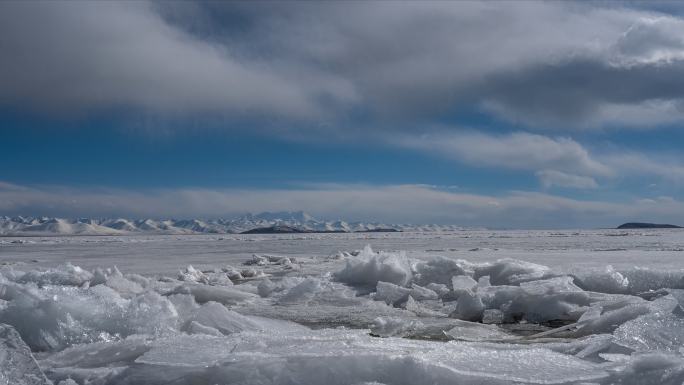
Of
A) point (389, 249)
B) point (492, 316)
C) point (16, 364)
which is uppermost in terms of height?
point (16, 364)

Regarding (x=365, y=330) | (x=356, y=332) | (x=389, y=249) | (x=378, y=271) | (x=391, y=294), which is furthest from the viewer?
(x=389, y=249)

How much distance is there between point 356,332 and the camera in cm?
362

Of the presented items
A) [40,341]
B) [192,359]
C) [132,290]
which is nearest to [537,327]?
[192,359]

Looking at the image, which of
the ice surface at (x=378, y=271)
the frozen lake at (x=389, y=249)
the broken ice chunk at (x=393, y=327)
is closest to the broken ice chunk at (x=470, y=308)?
the broken ice chunk at (x=393, y=327)

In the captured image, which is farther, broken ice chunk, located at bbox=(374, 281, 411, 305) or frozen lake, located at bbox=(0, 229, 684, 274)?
frozen lake, located at bbox=(0, 229, 684, 274)

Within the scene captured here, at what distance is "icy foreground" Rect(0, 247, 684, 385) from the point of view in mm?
2311

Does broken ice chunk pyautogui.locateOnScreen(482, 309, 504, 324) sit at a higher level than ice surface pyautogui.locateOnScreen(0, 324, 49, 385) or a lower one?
lower

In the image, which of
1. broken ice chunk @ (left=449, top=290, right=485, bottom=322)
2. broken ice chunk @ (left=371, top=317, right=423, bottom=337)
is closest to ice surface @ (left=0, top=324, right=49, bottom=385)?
broken ice chunk @ (left=371, top=317, right=423, bottom=337)

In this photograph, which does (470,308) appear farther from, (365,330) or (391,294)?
(365,330)

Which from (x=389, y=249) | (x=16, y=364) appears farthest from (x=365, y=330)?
(x=389, y=249)

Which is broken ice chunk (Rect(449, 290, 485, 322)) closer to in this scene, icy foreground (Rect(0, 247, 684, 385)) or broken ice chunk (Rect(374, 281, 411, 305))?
icy foreground (Rect(0, 247, 684, 385))

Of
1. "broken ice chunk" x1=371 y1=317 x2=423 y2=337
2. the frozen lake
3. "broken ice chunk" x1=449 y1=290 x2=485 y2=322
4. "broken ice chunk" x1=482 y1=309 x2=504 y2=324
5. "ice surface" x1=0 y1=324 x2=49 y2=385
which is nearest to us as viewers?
"ice surface" x1=0 y1=324 x2=49 y2=385

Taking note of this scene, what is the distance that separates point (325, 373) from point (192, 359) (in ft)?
2.32

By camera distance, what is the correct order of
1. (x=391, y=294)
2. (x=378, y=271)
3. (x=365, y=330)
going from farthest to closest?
(x=378, y=271) → (x=391, y=294) → (x=365, y=330)
